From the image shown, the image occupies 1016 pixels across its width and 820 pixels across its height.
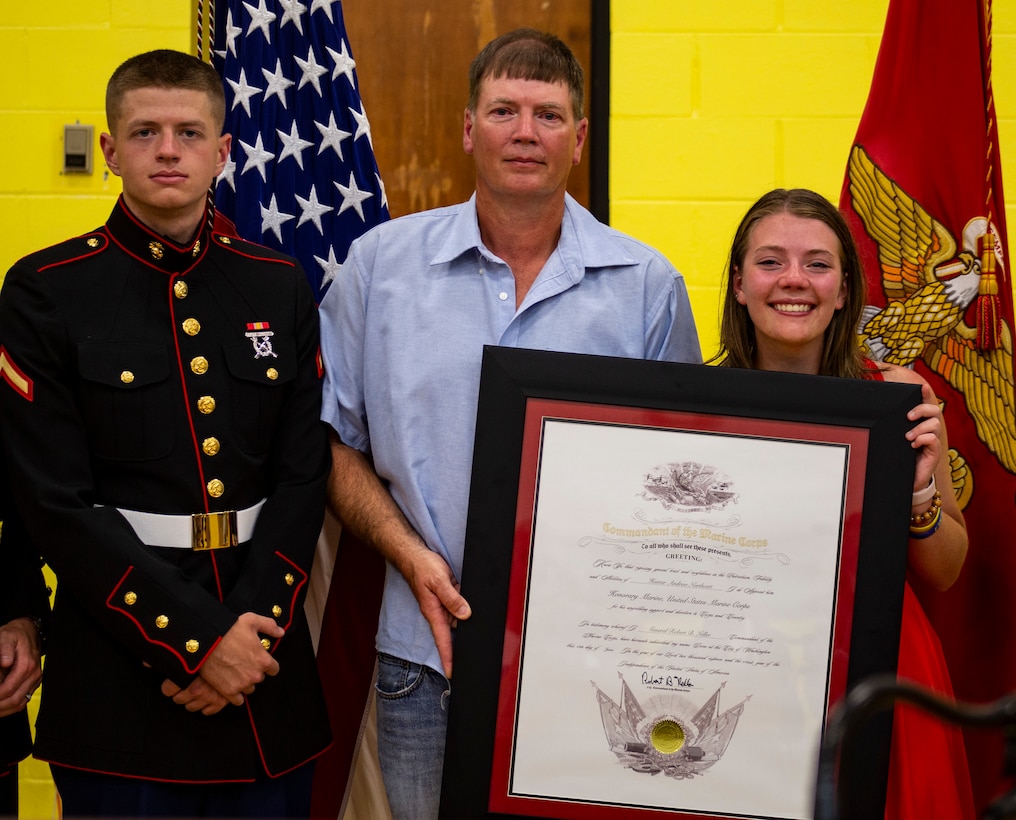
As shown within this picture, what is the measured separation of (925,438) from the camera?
142cm

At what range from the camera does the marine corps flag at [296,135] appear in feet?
7.11

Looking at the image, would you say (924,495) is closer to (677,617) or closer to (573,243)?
(677,617)

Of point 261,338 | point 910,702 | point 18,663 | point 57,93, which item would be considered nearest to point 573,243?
point 261,338

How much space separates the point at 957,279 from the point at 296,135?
129 cm

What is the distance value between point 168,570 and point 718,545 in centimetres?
72

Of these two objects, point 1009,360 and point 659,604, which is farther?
point 1009,360

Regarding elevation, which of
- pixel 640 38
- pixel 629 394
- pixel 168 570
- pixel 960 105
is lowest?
pixel 168 570

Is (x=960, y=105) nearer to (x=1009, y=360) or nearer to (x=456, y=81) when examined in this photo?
(x=1009, y=360)

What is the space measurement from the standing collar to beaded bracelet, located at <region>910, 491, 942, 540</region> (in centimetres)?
111

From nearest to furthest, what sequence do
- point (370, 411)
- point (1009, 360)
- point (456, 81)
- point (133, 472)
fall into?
point (133, 472)
point (370, 411)
point (1009, 360)
point (456, 81)

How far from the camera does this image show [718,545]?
55.6 inches

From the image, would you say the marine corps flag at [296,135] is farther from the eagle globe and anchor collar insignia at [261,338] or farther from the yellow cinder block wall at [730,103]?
the eagle globe and anchor collar insignia at [261,338]

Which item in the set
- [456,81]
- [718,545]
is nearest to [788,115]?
[456,81]

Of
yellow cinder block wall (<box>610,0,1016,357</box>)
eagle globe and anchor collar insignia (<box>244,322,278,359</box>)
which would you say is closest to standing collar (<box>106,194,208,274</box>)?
eagle globe and anchor collar insignia (<box>244,322,278,359</box>)
